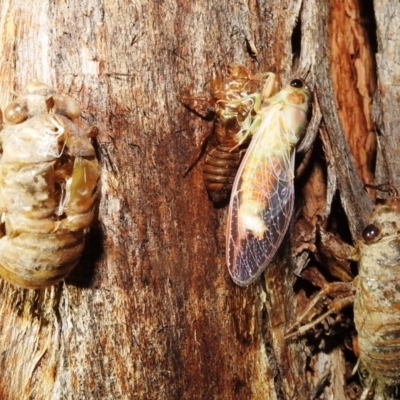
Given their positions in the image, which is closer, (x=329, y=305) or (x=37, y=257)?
(x=37, y=257)

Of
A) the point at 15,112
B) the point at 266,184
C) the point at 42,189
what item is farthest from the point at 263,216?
the point at 15,112

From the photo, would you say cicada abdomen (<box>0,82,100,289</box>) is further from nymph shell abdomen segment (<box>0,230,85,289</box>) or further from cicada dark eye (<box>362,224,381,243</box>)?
cicada dark eye (<box>362,224,381,243</box>)

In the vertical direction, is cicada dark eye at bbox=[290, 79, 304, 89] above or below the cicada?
above

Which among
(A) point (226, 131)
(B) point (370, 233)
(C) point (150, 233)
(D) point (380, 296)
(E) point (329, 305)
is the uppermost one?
(A) point (226, 131)

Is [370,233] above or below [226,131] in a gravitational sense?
below

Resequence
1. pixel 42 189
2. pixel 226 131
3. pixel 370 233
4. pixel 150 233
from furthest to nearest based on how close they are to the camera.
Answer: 1. pixel 370 233
2. pixel 226 131
3. pixel 150 233
4. pixel 42 189

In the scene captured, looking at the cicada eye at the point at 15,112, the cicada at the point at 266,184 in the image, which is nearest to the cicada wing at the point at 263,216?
the cicada at the point at 266,184

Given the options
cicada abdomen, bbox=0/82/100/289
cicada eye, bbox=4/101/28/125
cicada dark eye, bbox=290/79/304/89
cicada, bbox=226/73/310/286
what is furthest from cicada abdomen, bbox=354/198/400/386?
cicada eye, bbox=4/101/28/125

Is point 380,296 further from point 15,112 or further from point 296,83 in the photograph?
point 15,112
